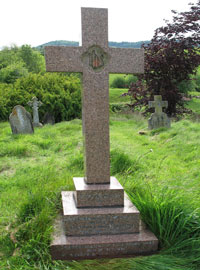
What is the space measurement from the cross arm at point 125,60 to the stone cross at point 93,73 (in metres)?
0.07

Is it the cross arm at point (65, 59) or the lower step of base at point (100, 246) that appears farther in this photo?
the cross arm at point (65, 59)

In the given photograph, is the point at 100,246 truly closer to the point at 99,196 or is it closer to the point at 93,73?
the point at 99,196

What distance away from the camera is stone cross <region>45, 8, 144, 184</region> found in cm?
316

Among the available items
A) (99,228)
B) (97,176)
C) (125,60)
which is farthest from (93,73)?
(99,228)

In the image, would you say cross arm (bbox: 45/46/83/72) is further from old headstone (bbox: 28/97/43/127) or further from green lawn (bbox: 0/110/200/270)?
old headstone (bbox: 28/97/43/127)

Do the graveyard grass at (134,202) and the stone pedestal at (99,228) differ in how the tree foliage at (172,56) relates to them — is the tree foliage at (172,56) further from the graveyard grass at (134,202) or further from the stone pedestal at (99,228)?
the stone pedestal at (99,228)

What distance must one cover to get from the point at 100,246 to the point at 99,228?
20 cm

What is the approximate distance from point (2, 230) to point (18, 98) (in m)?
10.3

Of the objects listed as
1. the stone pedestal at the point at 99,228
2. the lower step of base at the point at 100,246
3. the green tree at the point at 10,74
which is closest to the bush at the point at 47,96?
the stone pedestal at the point at 99,228

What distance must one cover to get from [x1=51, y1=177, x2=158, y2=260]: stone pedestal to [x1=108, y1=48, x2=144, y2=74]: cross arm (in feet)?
4.21

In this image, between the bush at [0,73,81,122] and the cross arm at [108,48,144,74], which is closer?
the cross arm at [108,48,144,74]

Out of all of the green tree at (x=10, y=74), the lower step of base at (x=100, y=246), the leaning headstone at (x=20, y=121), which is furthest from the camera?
Answer: the green tree at (x=10, y=74)

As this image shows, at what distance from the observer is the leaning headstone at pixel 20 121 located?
28.6 feet

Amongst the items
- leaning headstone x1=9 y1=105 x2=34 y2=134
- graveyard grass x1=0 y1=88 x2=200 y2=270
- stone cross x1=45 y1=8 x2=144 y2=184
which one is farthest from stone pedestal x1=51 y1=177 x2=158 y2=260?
leaning headstone x1=9 y1=105 x2=34 y2=134
